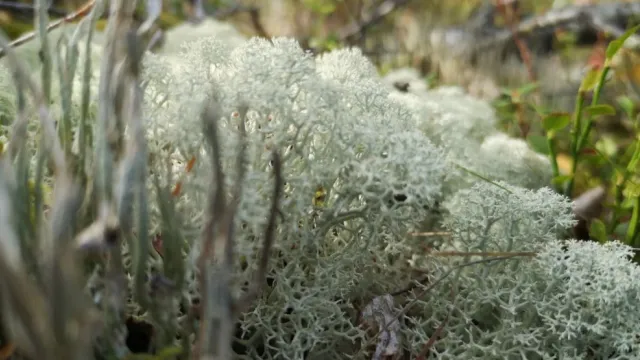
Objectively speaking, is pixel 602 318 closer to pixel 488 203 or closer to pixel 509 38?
pixel 488 203

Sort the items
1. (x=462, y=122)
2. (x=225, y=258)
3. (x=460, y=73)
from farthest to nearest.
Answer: (x=460, y=73) → (x=462, y=122) → (x=225, y=258)

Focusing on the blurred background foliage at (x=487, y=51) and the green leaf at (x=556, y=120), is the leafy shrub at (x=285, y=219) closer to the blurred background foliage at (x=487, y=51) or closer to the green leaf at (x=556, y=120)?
the green leaf at (x=556, y=120)

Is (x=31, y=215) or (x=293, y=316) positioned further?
(x=293, y=316)

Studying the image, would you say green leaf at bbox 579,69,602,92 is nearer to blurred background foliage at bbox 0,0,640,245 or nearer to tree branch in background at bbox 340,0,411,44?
blurred background foliage at bbox 0,0,640,245

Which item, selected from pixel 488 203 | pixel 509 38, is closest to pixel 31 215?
pixel 488 203

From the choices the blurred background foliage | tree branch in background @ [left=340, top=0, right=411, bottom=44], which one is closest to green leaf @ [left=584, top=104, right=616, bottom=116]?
the blurred background foliage

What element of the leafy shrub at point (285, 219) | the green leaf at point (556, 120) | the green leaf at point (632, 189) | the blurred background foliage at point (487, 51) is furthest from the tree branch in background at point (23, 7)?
the green leaf at point (632, 189)
